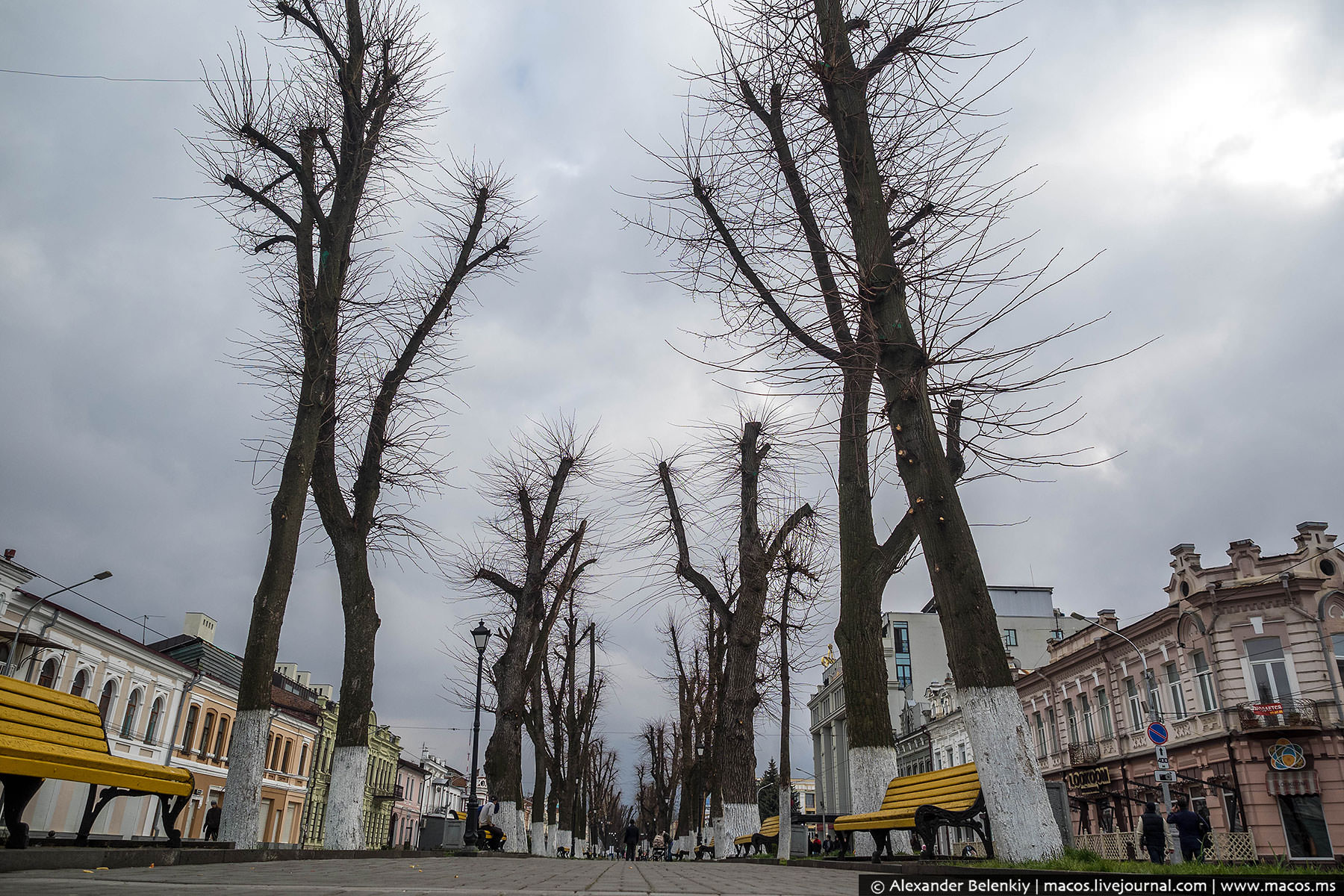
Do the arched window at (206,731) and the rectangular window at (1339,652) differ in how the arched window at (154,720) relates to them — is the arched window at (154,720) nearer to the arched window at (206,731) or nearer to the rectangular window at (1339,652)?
the arched window at (206,731)

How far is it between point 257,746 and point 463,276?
323 inches

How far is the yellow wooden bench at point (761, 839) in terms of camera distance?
16.1 metres

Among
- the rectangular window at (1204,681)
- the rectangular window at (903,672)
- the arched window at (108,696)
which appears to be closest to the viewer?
the rectangular window at (1204,681)

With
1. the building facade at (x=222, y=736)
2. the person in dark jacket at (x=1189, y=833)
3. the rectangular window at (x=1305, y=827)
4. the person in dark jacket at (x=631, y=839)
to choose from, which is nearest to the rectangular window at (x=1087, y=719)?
the rectangular window at (x=1305, y=827)

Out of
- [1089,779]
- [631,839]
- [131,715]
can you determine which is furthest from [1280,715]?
[131,715]

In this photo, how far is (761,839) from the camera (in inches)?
702

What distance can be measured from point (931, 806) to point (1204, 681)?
22821 millimetres

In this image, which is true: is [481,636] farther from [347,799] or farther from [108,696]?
[108,696]

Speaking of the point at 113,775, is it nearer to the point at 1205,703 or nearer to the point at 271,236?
the point at 271,236

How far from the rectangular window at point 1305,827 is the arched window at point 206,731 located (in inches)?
1394

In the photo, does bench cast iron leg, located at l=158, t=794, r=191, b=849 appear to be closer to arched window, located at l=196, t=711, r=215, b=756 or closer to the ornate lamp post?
the ornate lamp post

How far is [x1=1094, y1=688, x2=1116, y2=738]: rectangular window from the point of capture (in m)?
29.3

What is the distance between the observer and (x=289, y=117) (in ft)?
38.6

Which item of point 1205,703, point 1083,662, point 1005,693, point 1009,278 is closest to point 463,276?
point 1009,278
